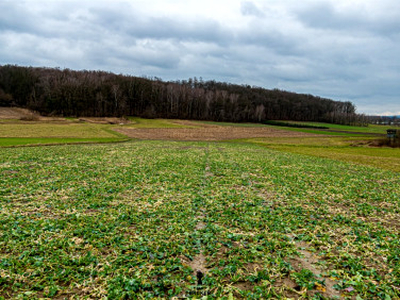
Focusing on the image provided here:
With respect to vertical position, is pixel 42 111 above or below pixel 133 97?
below

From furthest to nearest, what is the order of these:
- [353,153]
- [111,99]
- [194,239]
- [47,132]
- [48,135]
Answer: [111,99] → [47,132] → [48,135] → [353,153] → [194,239]

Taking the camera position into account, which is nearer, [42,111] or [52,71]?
[42,111]

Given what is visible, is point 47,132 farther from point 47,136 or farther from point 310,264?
point 310,264

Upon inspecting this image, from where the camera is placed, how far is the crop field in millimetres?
6168

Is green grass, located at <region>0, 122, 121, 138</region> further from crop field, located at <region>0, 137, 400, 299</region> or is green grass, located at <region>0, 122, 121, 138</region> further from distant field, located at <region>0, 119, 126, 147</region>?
crop field, located at <region>0, 137, 400, 299</region>

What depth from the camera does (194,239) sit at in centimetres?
856

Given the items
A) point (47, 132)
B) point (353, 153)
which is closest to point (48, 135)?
point (47, 132)

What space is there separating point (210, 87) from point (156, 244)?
197160 millimetres

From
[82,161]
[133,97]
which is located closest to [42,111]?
[133,97]

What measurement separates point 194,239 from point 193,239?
36 millimetres

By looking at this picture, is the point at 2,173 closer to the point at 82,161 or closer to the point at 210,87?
the point at 82,161

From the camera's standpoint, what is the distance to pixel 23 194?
13.0 metres

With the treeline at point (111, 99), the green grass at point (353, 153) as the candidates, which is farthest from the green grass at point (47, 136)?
the treeline at point (111, 99)

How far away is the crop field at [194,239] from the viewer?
617 cm
